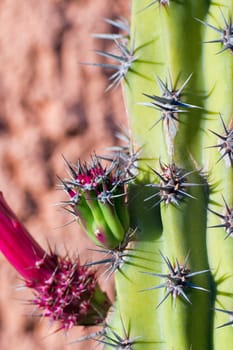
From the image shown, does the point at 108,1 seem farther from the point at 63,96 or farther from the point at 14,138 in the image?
the point at 14,138

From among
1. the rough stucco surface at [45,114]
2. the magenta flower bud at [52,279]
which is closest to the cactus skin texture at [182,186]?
the magenta flower bud at [52,279]

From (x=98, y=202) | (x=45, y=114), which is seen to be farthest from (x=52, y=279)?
(x=45, y=114)

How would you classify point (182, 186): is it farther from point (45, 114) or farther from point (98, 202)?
point (45, 114)

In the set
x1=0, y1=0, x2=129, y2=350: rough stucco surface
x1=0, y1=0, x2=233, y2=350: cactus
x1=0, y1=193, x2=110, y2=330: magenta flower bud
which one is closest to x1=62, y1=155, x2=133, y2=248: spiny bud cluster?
x1=0, y1=0, x2=233, y2=350: cactus

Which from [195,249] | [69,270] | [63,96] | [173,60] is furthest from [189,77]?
[63,96]

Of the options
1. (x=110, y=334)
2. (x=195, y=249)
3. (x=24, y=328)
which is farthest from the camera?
(x=24, y=328)
